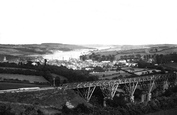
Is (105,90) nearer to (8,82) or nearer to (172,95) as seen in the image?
(172,95)

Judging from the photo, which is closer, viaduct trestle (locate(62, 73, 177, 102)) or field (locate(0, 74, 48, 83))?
viaduct trestle (locate(62, 73, 177, 102))

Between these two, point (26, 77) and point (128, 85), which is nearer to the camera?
point (128, 85)

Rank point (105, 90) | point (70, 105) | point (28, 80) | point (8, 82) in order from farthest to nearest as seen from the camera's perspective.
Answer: point (28, 80)
point (8, 82)
point (105, 90)
point (70, 105)

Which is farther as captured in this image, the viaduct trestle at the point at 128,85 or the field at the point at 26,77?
the field at the point at 26,77

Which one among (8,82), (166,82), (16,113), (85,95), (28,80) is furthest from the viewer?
(166,82)

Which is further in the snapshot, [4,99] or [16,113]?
[4,99]

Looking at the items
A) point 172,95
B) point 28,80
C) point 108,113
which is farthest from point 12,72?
point 172,95

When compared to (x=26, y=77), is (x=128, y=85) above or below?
below
